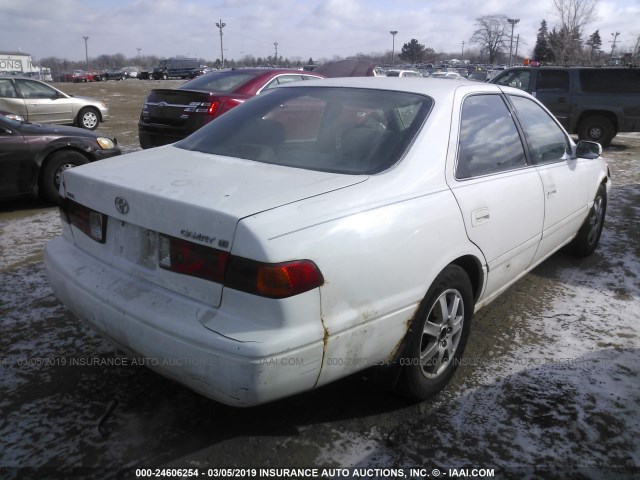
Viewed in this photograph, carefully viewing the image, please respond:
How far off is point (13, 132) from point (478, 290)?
18.1 feet

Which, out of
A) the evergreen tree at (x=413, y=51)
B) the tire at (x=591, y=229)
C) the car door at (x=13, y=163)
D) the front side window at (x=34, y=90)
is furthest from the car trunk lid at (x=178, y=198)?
the evergreen tree at (x=413, y=51)

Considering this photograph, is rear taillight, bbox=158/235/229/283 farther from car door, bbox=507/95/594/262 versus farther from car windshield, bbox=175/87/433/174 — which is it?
car door, bbox=507/95/594/262

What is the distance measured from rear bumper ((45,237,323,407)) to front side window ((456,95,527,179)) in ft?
4.63

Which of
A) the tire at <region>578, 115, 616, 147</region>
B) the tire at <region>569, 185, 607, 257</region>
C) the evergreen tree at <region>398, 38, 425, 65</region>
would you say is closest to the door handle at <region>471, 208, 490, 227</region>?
the tire at <region>569, 185, 607, 257</region>

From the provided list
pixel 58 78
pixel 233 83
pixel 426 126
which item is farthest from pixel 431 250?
pixel 58 78

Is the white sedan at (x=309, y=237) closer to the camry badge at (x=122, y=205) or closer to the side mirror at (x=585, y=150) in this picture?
the camry badge at (x=122, y=205)

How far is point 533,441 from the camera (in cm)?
243

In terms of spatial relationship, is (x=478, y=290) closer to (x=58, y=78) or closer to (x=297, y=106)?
(x=297, y=106)

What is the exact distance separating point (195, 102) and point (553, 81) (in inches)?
336

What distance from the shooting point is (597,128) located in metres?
11.9

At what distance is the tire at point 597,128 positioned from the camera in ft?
38.7

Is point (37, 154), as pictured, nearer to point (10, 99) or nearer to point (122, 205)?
point (122, 205)

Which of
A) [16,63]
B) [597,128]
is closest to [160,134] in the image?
[597,128]

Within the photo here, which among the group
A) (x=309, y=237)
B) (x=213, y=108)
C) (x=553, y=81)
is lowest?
(x=309, y=237)
